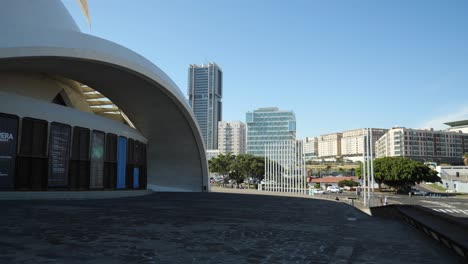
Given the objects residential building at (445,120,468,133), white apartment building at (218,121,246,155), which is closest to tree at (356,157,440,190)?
residential building at (445,120,468,133)

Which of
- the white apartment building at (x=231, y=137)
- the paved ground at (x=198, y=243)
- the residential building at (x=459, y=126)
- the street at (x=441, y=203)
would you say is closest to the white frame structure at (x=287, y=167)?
the street at (x=441, y=203)

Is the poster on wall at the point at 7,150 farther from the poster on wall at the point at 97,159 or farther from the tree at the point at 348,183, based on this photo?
the tree at the point at 348,183

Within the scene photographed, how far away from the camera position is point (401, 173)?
58.6 m

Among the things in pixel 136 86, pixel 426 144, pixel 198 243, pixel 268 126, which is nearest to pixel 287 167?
pixel 136 86

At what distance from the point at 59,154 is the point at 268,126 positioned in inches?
5171

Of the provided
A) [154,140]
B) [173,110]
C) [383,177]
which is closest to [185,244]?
[173,110]

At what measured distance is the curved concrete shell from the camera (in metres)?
19.2

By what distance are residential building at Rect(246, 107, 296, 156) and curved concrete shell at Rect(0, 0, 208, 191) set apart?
11066cm

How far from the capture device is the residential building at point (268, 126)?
148750 mm

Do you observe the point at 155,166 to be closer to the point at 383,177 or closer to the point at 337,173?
the point at 383,177

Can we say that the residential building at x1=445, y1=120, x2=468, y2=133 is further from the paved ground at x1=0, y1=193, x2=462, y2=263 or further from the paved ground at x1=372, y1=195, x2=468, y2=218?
the paved ground at x1=0, y1=193, x2=462, y2=263

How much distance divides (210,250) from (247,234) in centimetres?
235

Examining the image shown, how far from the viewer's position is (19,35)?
18.2 m

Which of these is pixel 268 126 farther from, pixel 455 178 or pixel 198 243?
pixel 198 243
